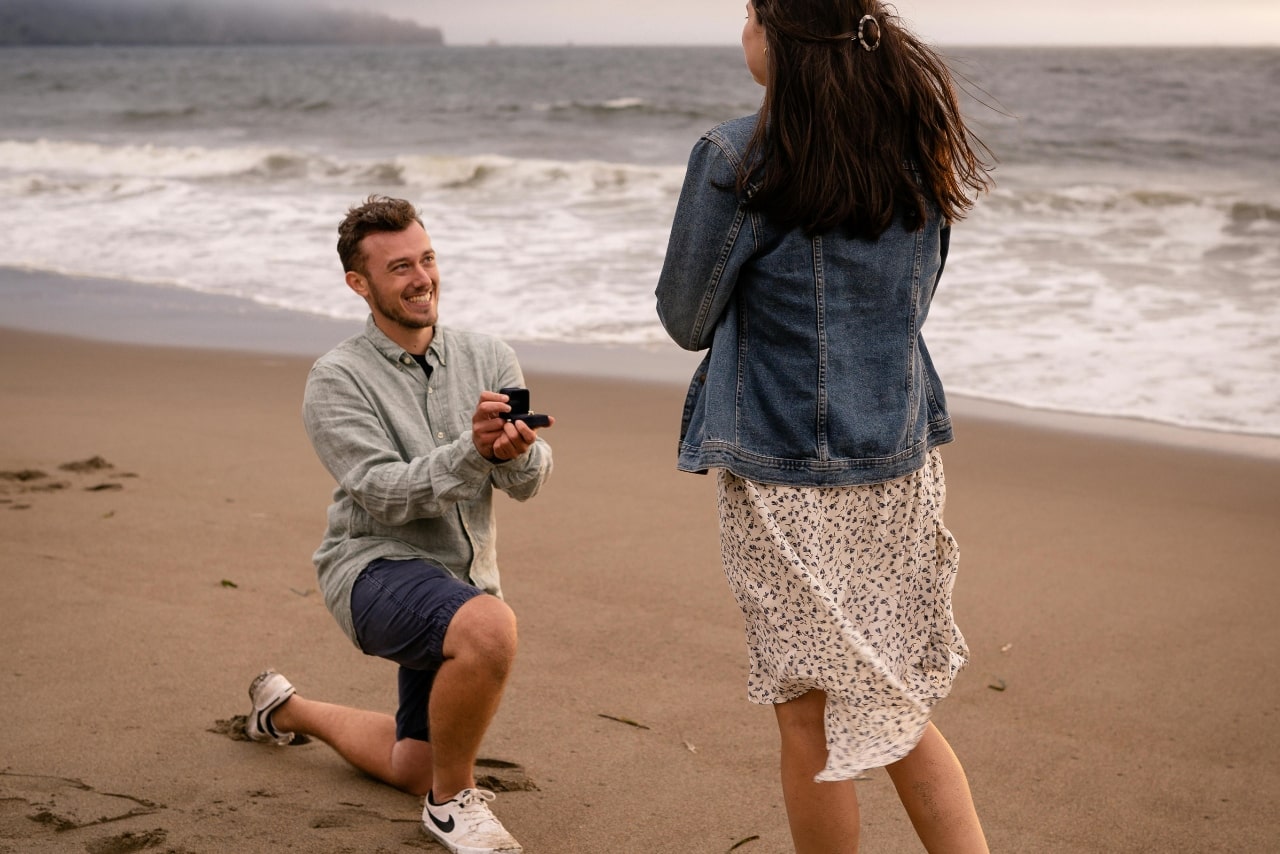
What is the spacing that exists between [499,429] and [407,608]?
48cm

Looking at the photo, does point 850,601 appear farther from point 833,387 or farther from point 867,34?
point 867,34

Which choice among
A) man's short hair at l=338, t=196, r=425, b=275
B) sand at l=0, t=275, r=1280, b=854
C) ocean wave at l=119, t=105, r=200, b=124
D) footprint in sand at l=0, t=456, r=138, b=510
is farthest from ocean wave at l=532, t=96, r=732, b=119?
man's short hair at l=338, t=196, r=425, b=275

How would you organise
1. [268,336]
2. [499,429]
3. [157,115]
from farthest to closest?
[157,115], [268,336], [499,429]

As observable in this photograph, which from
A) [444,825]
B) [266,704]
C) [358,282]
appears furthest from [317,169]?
[444,825]

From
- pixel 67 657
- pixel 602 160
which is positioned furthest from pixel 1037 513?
pixel 602 160

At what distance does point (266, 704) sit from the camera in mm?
3256

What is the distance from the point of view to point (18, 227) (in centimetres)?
1372

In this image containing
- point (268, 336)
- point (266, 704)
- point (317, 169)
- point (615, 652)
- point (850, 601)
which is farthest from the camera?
point (317, 169)

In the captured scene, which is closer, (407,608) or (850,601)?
(850,601)

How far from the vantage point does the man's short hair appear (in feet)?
9.50

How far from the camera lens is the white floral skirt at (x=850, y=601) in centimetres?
217

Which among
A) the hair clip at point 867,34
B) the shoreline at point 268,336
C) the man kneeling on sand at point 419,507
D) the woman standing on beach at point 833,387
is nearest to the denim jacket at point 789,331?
the woman standing on beach at point 833,387

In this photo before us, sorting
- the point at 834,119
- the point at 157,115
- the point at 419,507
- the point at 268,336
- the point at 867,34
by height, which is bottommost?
the point at 268,336

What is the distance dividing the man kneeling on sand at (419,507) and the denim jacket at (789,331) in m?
0.54
